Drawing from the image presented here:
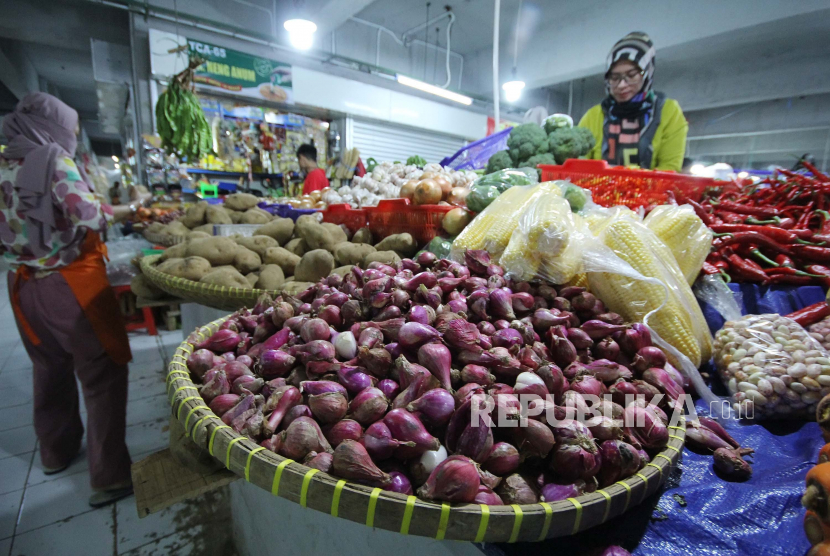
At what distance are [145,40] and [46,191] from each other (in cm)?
528

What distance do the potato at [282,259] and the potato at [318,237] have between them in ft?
0.46

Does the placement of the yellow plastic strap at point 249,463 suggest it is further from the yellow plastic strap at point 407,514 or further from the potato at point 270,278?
the potato at point 270,278

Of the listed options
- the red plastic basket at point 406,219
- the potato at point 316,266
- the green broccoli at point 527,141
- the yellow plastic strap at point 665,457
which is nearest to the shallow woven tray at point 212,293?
the potato at point 316,266

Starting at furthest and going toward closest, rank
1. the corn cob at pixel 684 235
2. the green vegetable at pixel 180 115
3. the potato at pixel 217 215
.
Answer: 1. the green vegetable at pixel 180 115
2. the potato at pixel 217 215
3. the corn cob at pixel 684 235

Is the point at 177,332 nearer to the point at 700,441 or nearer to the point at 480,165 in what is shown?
the point at 480,165

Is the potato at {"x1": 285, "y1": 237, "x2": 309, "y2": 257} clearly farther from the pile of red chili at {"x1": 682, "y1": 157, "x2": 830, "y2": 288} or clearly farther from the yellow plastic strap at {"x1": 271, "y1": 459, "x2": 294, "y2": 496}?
the pile of red chili at {"x1": 682, "y1": 157, "x2": 830, "y2": 288}

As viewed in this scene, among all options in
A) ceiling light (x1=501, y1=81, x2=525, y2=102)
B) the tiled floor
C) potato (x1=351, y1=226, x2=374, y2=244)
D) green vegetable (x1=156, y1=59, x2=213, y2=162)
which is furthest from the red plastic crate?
ceiling light (x1=501, y1=81, x2=525, y2=102)

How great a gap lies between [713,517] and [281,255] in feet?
7.14

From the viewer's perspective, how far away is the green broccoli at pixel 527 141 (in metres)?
3.02

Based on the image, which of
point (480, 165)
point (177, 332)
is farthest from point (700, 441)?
point (177, 332)

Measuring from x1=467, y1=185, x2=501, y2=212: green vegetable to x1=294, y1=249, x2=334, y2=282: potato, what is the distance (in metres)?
0.78

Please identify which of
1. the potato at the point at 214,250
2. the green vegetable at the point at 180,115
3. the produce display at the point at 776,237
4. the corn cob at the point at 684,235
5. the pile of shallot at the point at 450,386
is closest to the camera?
the pile of shallot at the point at 450,386

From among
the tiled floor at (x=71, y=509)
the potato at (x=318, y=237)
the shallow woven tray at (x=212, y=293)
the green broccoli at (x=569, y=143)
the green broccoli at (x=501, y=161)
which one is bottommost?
the tiled floor at (x=71, y=509)

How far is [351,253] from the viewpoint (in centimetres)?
211
